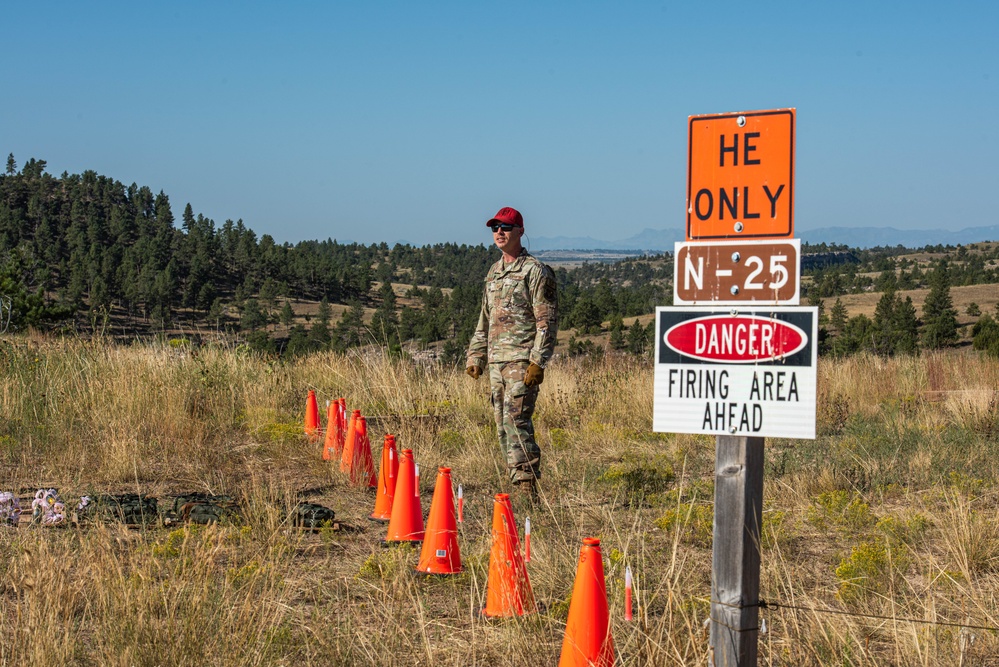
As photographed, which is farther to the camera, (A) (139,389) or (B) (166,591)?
(A) (139,389)

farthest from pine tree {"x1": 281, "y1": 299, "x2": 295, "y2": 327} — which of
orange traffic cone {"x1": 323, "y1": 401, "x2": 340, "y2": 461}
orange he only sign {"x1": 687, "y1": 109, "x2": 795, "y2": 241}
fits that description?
orange he only sign {"x1": 687, "y1": 109, "x2": 795, "y2": 241}

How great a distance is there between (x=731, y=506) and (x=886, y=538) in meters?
2.95

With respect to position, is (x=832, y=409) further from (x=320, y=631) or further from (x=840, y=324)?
(x=840, y=324)

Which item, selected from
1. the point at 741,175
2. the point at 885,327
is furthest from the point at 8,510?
the point at 885,327

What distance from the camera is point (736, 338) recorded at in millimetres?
2846

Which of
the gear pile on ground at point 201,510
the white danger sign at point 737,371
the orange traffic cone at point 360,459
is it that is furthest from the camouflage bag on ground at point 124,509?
the white danger sign at point 737,371

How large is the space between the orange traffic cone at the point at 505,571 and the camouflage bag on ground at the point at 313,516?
6.02 feet

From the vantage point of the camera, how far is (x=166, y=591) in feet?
13.3

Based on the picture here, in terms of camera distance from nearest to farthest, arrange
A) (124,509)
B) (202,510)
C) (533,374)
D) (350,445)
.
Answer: (124,509)
(202,510)
(533,374)
(350,445)

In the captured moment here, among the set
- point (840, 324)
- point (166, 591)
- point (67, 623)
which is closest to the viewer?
point (67, 623)

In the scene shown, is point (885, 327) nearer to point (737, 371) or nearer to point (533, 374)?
point (533, 374)

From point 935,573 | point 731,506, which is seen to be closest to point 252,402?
point 935,573

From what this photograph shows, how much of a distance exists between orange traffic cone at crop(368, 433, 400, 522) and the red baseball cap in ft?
5.66

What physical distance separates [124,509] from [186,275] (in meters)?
86.5
